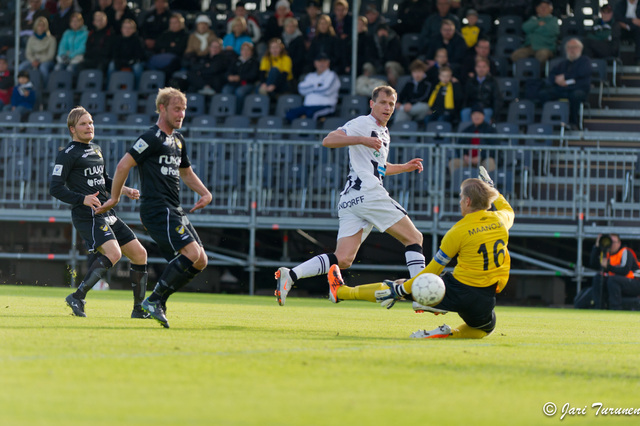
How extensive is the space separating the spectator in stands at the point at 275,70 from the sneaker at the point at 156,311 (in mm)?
12472

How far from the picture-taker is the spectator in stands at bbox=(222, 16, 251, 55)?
21.5 metres

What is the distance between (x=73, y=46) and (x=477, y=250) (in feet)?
53.8

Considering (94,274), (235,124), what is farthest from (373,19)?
(94,274)

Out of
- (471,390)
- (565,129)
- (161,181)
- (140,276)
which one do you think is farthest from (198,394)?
(565,129)

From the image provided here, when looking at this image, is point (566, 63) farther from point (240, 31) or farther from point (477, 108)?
point (240, 31)

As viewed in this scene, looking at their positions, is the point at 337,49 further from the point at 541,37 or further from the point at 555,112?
the point at 555,112

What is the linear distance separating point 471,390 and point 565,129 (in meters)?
14.5

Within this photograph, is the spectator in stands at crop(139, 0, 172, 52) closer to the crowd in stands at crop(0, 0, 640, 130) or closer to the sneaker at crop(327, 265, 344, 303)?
the crowd in stands at crop(0, 0, 640, 130)

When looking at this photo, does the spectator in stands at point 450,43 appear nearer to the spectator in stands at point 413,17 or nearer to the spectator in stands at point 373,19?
the spectator in stands at point 373,19

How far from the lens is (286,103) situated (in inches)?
785

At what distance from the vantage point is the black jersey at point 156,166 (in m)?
8.37

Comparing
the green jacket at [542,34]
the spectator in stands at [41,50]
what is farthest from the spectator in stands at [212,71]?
the green jacket at [542,34]

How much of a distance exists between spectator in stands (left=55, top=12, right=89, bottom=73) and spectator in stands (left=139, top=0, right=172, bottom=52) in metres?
1.32

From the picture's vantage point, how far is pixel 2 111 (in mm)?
21234
